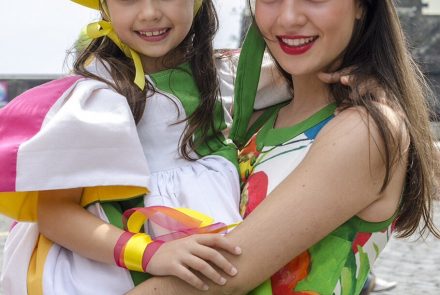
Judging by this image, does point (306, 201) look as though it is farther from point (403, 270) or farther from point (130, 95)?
point (403, 270)

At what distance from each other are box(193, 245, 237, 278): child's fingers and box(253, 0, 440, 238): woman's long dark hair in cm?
43

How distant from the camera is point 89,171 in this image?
225 centimetres

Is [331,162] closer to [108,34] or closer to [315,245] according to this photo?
[315,245]

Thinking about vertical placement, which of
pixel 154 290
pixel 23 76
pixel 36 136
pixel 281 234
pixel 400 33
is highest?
pixel 400 33

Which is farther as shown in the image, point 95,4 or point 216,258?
point 95,4

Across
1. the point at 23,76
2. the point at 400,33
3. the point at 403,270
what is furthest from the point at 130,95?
the point at 23,76

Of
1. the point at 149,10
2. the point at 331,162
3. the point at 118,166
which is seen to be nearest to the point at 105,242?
the point at 118,166

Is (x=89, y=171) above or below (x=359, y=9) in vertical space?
below

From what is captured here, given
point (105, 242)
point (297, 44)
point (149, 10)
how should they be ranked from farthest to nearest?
1. point (149, 10)
2. point (297, 44)
3. point (105, 242)

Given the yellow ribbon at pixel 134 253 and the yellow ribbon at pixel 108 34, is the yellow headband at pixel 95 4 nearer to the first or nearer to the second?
the yellow ribbon at pixel 108 34

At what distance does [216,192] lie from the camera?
2.40 metres

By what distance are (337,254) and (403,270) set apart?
4245 millimetres

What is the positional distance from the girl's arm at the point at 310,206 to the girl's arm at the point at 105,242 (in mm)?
40

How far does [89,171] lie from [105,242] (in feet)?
0.60
